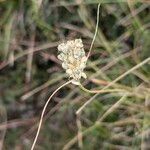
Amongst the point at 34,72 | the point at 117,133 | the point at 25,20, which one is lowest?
the point at 117,133

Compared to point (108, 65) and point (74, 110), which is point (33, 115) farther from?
point (108, 65)

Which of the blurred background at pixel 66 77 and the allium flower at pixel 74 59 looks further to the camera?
the blurred background at pixel 66 77

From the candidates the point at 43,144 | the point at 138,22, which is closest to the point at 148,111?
the point at 138,22

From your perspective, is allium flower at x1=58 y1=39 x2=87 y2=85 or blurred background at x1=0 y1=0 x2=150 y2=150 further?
blurred background at x1=0 y1=0 x2=150 y2=150

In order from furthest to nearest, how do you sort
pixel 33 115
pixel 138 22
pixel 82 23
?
1. pixel 33 115
2. pixel 82 23
3. pixel 138 22

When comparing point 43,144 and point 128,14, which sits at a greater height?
point 128,14

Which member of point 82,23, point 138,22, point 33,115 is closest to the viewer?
point 138,22

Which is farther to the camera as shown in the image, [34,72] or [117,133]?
[34,72]

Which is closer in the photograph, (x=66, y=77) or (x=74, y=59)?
(x=74, y=59)
